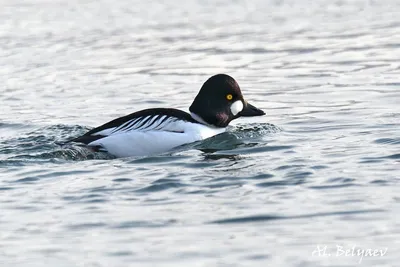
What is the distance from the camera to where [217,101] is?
13.1 metres

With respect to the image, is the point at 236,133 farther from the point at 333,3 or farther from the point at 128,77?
the point at 333,3

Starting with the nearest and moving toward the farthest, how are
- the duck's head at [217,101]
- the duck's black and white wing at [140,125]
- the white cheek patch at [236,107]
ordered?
the duck's black and white wing at [140,125], the duck's head at [217,101], the white cheek patch at [236,107]

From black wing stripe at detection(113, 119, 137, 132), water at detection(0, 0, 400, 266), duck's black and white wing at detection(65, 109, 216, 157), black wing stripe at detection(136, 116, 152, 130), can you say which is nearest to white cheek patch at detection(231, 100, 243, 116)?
water at detection(0, 0, 400, 266)

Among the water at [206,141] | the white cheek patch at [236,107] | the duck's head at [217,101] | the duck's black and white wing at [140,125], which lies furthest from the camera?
the white cheek patch at [236,107]

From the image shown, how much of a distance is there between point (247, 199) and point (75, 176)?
7.12 feet

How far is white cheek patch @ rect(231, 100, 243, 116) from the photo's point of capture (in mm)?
13203

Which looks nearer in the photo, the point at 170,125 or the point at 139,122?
the point at 139,122

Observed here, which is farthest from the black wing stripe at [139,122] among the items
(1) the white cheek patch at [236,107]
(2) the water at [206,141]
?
(1) the white cheek patch at [236,107]

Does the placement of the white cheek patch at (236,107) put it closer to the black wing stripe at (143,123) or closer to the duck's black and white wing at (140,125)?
the duck's black and white wing at (140,125)

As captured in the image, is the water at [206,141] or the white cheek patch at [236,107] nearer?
the water at [206,141]

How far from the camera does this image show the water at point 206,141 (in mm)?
8219

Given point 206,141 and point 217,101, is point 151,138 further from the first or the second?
point 217,101

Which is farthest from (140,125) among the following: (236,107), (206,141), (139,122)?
(236,107)

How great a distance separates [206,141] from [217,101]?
615 mm
